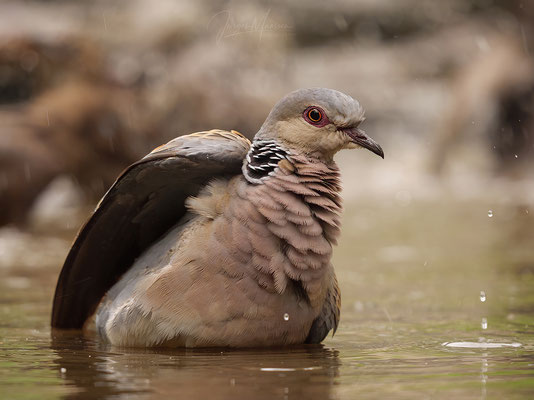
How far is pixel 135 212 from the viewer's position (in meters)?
4.66

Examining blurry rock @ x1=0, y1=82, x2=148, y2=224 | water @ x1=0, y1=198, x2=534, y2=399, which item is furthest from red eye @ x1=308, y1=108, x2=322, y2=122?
blurry rock @ x1=0, y1=82, x2=148, y2=224

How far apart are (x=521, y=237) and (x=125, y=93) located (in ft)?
18.8

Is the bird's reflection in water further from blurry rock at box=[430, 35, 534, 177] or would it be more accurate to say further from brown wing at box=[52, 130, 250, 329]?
blurry rock at box=[430, 35, 534, 177]

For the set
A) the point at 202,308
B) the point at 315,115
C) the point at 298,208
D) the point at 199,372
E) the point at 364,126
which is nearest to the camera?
the point at 199,372

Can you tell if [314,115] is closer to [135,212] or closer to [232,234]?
[232,234]

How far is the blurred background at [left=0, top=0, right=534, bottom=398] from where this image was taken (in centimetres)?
616

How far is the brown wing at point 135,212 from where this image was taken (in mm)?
4328

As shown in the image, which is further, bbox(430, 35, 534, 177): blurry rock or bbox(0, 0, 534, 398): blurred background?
bbox(430, 35, 534, 177): blurry rock

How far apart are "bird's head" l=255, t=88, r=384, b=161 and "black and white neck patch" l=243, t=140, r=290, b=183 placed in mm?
51

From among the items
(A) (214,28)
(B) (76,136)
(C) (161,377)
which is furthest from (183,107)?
(C) (161,377)

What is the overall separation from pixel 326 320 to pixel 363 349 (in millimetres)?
315

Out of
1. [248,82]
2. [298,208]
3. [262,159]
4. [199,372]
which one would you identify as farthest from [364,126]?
[199,372]

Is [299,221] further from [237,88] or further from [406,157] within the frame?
[406,157]

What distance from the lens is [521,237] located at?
342 inches
